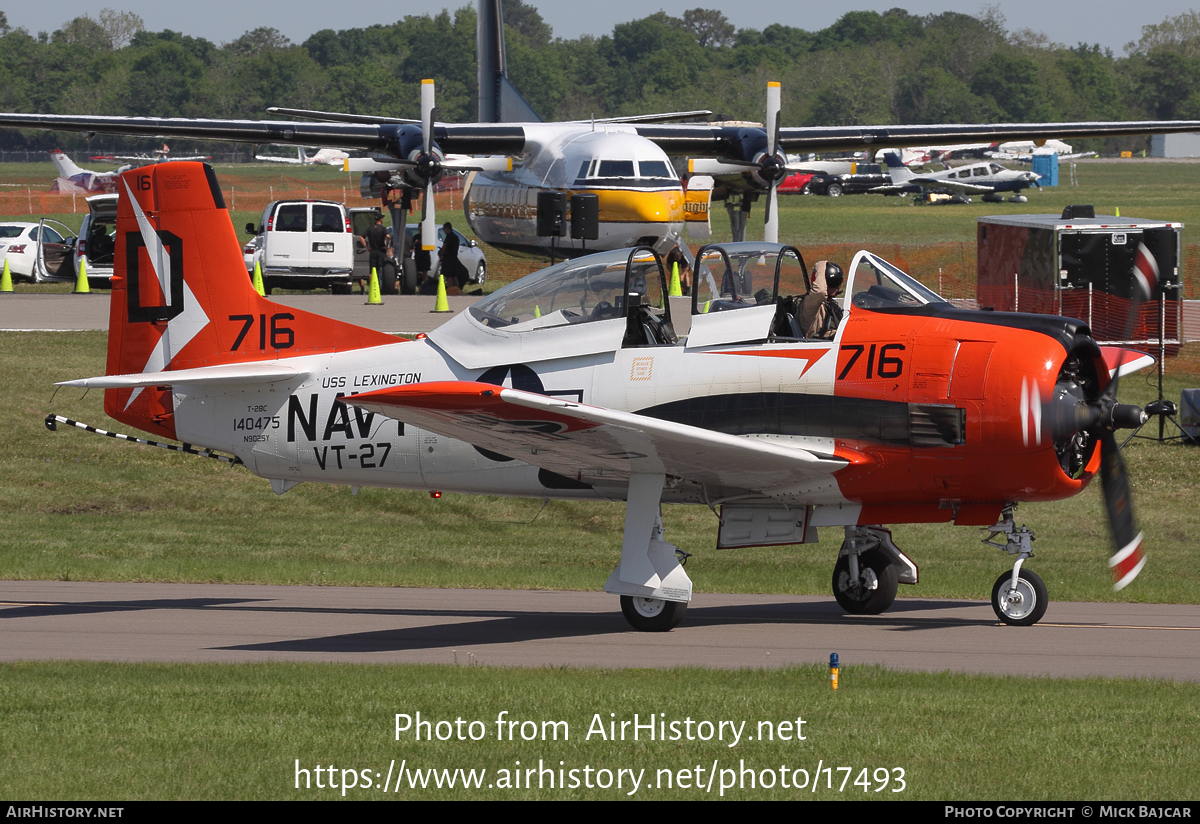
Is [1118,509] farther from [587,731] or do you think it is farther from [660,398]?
[587,731]

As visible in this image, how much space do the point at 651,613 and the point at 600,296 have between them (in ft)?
8.31

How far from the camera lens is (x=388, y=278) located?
3803cm

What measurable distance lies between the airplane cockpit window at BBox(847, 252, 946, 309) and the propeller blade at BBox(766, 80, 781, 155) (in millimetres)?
27252

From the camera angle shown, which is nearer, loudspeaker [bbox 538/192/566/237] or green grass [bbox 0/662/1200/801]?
green grass [bbox 0/662/1200/801]

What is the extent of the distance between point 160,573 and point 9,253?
27.8m

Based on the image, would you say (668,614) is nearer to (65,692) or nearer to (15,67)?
(65,692)

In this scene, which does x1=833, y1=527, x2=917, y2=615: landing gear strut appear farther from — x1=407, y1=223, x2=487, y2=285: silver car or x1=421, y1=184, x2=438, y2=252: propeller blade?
x1=407, y1=223, x2=487, y2=285: silver car

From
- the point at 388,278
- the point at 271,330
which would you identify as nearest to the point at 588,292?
the point at 271,330

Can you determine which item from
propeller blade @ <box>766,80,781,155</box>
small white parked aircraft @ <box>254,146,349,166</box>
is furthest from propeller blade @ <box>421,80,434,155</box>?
small white parked aircraft @ <box>254,146,349,166</box>

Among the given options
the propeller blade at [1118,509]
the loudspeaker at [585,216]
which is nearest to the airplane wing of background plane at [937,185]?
the loudspeaker at [585,216]

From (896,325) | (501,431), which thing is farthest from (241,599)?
(896,325)

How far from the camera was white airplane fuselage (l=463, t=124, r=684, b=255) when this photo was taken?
35.3 meters

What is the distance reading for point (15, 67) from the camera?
166875 mm

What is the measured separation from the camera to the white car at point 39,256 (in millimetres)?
39750
